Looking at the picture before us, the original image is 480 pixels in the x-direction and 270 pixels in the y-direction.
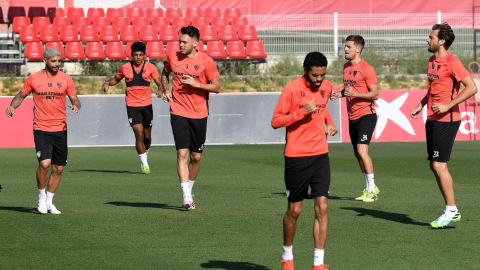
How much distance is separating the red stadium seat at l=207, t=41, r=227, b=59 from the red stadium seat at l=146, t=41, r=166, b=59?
1.71 metres

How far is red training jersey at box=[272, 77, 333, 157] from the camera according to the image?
564 centimetres

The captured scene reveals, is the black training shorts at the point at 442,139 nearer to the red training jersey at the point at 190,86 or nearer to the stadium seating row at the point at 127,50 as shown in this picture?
the red training jersey at the point at 190,86

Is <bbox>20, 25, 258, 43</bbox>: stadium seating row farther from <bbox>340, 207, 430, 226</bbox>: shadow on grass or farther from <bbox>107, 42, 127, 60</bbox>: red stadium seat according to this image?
<bbox>340, 207, 430, 226</bbox>: shadow on grass

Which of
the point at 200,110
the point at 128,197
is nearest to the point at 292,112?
the point at 200,110

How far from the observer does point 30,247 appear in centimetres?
665

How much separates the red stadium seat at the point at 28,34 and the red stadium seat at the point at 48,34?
22 cm

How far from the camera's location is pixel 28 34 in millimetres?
26141

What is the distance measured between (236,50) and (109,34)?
4958mm

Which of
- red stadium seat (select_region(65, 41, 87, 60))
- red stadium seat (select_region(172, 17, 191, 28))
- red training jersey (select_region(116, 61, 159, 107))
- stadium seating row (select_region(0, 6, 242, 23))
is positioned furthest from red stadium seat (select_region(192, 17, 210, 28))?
red training jersey (select_region(116, 61, 159, 107))

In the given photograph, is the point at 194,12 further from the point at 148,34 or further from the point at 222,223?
the point at 222,223

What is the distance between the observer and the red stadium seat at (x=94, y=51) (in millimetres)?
25641

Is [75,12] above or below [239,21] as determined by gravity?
above

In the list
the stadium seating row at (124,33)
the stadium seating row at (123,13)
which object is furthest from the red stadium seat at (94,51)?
the stadium seating row at (123,13)

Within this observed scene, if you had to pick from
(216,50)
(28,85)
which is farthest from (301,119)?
(216,50)
